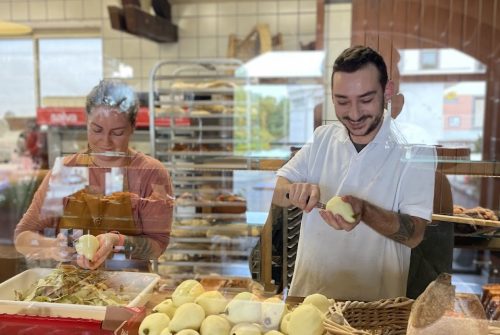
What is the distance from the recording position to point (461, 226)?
4.11 feet

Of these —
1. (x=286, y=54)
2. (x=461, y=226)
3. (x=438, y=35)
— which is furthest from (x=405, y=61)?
(x=461, y=226)

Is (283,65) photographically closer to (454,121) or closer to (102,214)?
(454,121)

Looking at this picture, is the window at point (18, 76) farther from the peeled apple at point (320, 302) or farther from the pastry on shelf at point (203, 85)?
the peeled apple at point (320, 302)

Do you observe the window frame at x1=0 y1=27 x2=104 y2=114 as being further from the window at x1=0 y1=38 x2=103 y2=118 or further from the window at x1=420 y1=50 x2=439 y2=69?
the window at x1=420 y1=50 x2=439 y2=69

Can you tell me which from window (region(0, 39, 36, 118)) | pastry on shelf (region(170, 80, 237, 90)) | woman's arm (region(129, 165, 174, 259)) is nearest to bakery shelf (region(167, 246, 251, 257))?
woman's arm (region(129, 165, 174, 259))

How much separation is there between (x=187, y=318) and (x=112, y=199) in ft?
1.63

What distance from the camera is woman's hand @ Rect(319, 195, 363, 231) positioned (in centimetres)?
114

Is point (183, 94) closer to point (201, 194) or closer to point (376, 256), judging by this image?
point (201, 194)

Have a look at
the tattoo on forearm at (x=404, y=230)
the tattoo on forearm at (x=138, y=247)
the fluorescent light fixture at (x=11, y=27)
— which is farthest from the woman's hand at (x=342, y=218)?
the fluorescent light fixture at (x=11, y=27)

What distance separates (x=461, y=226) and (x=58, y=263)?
112 cm

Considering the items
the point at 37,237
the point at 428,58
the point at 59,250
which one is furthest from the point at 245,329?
the point at 428,58

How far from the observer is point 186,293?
1.09 meters

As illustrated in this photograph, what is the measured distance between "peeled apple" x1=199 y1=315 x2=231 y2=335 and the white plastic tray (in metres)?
0.23

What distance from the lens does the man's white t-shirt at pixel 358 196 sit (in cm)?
115
